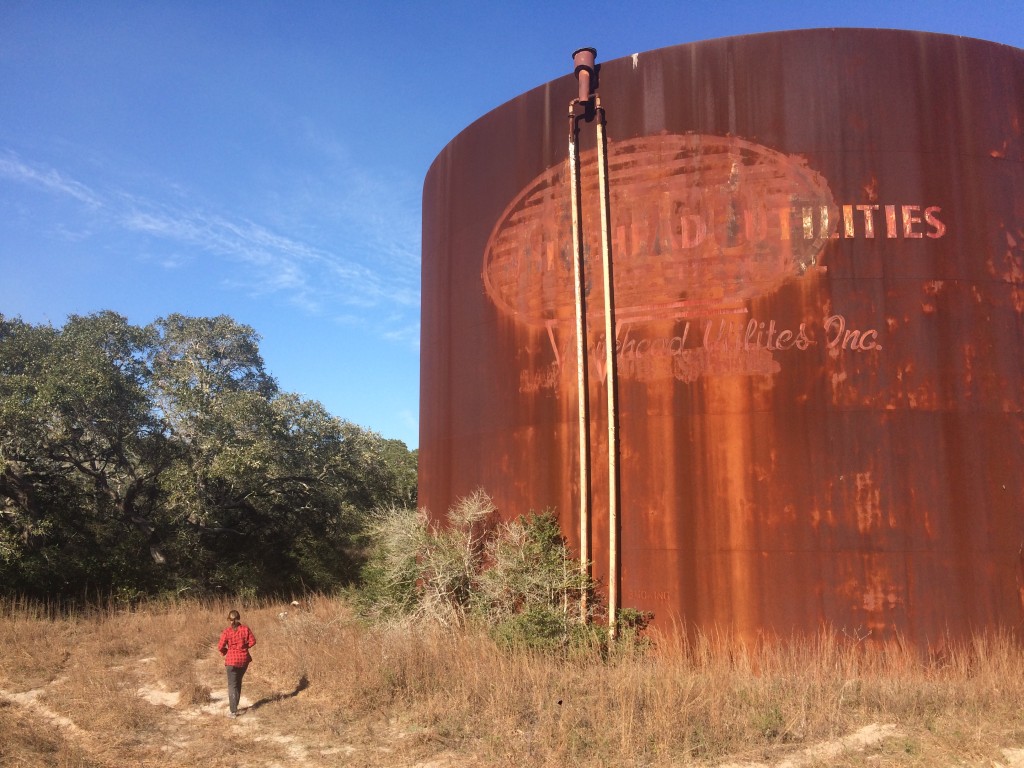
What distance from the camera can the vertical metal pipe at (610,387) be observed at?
9.34 meters

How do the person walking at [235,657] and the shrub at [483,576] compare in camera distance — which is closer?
the person walking at [235,657]

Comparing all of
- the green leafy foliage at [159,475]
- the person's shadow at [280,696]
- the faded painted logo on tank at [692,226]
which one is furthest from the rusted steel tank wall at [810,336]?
the green leafy foliage at [159,475]

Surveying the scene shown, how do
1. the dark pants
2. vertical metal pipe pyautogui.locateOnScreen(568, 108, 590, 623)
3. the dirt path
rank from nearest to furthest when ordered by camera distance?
1. the dirt path
2. the dark pants
3. vertical metal pipe pyautogui.locateOnScreen(568, 108, 590, 623)

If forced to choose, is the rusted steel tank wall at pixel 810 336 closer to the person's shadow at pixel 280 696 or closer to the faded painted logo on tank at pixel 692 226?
the faded painted logo on tank at pixel 692 226

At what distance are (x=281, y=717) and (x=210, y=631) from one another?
5871mm

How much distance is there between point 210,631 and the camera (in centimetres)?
1345

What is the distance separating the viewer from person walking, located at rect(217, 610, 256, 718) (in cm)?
862

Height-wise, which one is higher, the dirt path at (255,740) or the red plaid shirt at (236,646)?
the red plaid shirt at (236,646)

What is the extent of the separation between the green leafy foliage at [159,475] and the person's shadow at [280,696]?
7.82 meters

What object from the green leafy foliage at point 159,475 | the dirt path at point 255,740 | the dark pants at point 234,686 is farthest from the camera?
the green leafy foliage at point 159,475

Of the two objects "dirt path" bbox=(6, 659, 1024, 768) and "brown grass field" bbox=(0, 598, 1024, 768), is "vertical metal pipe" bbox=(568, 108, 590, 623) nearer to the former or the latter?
"brown grass field" bbox=(0, 598, 1024, 768)

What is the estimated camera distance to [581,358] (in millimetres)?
9797

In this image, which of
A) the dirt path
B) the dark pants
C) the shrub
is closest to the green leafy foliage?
the shrub

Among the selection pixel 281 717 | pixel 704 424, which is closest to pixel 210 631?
pixel 281 717
